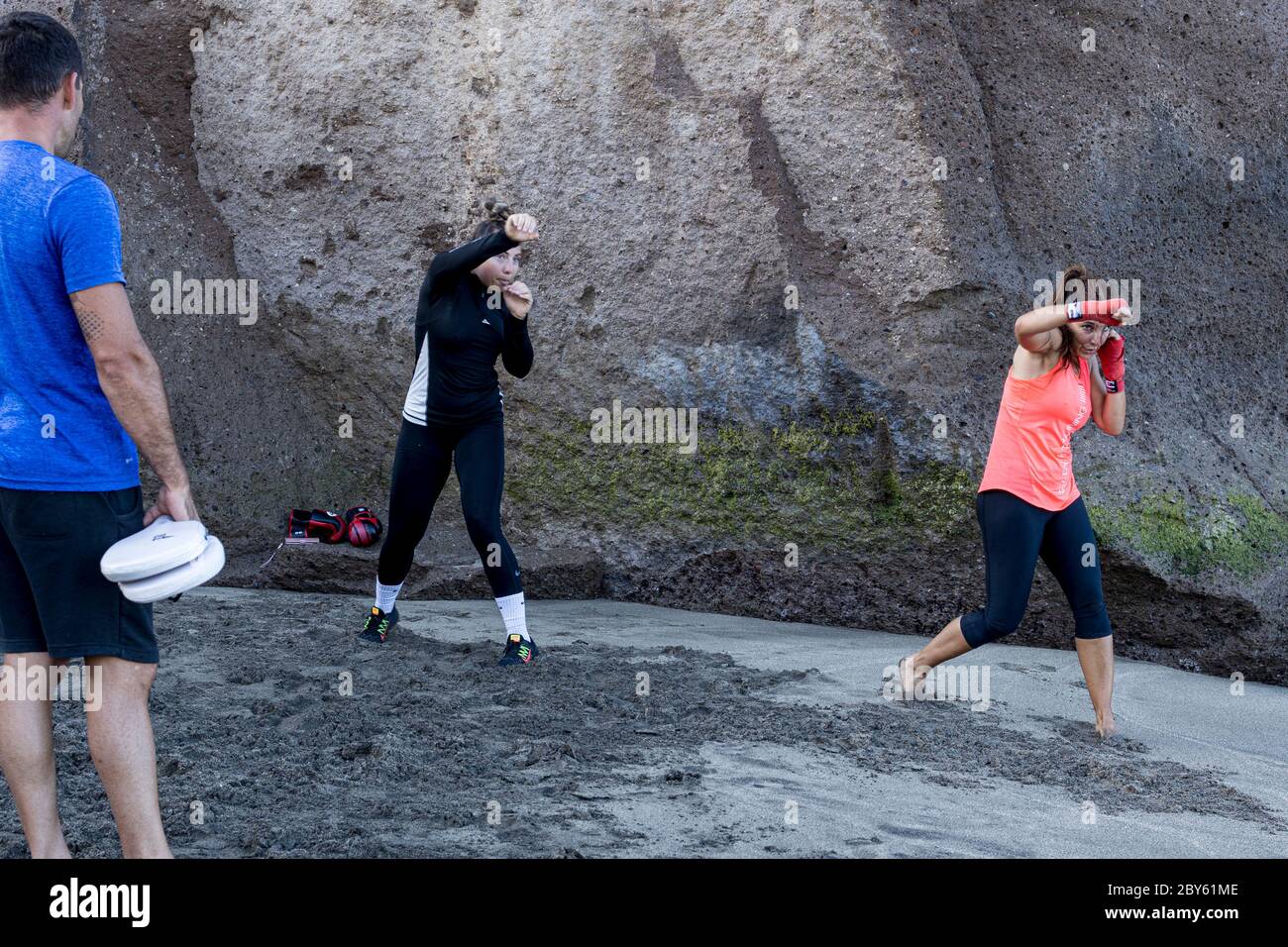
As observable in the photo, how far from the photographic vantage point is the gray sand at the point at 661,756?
3328 millimetres

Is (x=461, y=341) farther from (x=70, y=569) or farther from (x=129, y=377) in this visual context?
(x=70, y=569)

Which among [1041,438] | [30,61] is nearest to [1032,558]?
[1041,438]

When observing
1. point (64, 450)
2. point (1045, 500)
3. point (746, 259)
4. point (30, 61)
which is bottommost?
point (1045, 500)

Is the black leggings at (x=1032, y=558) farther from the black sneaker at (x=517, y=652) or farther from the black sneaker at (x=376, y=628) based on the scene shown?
the black sneaker at (x=376, y=628)

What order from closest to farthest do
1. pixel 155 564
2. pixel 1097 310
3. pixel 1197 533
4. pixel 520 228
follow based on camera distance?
pixel 155 564 < pixel 1097 310 < pixel 520 228 < pixel 1197 533

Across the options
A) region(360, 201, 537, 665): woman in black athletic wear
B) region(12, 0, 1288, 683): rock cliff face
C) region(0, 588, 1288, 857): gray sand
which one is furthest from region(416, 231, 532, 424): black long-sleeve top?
region(12, 0, 1288, 683): rock cliff face

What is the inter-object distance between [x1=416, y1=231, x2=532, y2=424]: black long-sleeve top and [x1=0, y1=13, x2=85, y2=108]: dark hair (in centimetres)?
261

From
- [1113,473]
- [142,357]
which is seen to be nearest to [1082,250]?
[1113,473]

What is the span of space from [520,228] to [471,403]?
0.91 meters

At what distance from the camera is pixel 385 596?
18.9ft

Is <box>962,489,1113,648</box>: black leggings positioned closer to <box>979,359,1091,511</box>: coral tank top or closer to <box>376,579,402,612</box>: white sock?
<box>979,359,1091,511</box>: coral tank top

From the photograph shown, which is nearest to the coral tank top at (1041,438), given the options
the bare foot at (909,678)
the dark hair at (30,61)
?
the bare foot at (909,678)

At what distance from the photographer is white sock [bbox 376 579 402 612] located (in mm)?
5754

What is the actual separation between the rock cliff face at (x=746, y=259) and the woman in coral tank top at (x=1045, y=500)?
6.19ft
